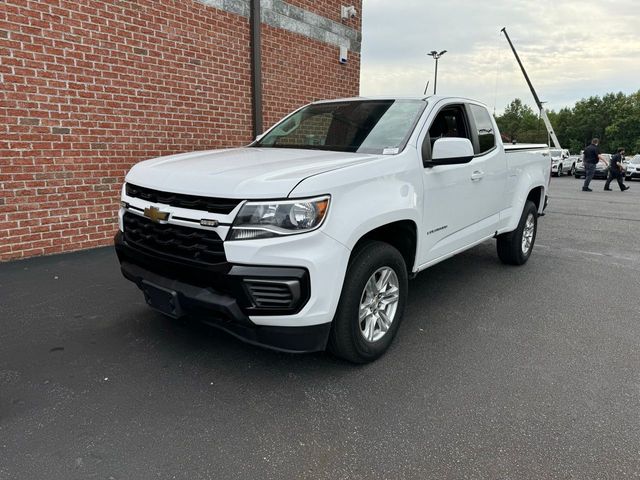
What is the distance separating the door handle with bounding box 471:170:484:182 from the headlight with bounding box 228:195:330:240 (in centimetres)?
218

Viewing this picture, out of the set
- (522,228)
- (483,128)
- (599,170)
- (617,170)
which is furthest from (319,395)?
(599,170)

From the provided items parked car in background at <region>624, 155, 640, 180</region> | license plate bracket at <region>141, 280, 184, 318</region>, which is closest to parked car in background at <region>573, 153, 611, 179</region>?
parked car in background at <region>624, 155, 640, 180</region>

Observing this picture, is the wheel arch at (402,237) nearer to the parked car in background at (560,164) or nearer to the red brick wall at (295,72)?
the red brick wall at (295,72)

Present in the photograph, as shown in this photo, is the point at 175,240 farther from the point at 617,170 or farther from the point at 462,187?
the point at 617,170

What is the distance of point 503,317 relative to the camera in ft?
13.3

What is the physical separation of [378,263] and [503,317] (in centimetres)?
169

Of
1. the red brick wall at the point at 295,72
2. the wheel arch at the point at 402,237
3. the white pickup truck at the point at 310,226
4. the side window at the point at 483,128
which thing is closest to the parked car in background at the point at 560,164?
the red brick wall at the point at 295,72

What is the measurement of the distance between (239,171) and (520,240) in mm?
3966

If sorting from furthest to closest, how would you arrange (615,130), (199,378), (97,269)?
(615,130) < (97,269) < (199,378)

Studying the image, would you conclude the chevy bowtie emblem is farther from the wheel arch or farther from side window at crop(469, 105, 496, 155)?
side window at crop(469, 105, 496, 155)

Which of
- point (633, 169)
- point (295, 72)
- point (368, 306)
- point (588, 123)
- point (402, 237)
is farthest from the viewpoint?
point (588, 123)

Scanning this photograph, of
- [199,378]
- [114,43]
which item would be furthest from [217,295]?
[114,43]

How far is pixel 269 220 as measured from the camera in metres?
2.52

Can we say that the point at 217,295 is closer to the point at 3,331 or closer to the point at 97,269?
the point at 3,331
